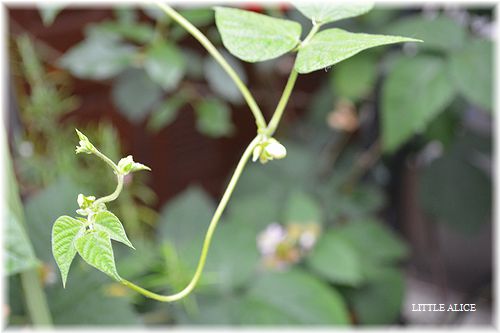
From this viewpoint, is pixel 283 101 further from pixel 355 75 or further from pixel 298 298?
pixel 355 75

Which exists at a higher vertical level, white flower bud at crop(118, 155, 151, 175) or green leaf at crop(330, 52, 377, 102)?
green leaf at crop(330, 52, 377, 102)

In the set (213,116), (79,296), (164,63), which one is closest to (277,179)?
(213,116)

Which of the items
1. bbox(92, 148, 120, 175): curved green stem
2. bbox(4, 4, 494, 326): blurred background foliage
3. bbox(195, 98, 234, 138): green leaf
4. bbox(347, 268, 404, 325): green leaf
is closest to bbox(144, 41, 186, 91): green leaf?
bbox(4, 4, 494, 326): blurred background foliage

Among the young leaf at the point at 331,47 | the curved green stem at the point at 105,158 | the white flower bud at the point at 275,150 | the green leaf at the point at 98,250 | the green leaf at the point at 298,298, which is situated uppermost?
the young leaf at the point at 331,47

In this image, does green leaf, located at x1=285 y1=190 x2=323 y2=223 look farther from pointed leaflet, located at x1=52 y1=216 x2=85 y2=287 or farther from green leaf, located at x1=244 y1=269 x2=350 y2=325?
pointed leaflet, located at x1=52 y1=216 x2=85 y2=287

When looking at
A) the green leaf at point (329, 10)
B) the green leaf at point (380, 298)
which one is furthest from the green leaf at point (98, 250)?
the green leaf at point (380, 298)

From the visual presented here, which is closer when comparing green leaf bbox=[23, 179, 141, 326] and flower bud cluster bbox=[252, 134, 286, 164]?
flower bud cluster bbox=[252, 134, 286, 164]

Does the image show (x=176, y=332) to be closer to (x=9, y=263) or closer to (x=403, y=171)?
(x=9, y=263)

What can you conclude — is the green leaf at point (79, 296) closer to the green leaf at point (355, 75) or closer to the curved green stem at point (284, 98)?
the curved green stem at point (284, 98)
